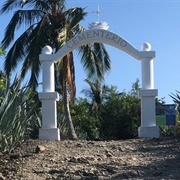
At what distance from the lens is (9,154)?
11680 mm

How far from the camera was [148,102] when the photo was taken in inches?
585

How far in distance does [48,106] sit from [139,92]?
111 inches

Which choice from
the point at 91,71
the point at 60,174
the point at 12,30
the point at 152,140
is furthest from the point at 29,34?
the point at 60,174

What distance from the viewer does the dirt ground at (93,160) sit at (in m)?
10.1

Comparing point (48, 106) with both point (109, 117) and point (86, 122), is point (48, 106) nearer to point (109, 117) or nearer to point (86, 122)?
point (86, 122)

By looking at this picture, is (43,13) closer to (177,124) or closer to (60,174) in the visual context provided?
(177,124)

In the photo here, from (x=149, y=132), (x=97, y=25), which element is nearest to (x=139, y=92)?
(x=149, y=132)

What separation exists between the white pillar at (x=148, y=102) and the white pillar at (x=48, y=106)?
2637 mm

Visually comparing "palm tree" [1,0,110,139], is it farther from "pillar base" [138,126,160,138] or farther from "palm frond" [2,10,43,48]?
"pillar base" [138,126,160,138]

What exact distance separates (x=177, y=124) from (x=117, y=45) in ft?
12.0

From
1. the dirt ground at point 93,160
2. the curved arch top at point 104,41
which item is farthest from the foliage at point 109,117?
the dirt ground at point 93,160

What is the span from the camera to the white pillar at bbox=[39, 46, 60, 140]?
1435 centimetres

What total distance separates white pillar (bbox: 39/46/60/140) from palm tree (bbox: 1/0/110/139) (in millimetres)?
5343

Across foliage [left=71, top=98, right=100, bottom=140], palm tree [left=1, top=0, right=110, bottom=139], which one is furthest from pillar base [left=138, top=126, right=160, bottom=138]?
foliage [left=71, top=98, right=100, bottom=140]
